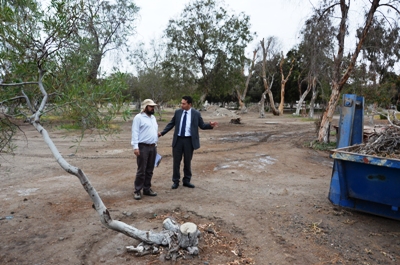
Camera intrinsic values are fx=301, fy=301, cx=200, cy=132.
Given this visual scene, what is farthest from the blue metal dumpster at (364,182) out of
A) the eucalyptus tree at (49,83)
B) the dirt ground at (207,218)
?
the eucalyptus tree at (49,83)

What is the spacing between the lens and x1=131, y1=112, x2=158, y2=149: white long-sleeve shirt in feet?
17.5

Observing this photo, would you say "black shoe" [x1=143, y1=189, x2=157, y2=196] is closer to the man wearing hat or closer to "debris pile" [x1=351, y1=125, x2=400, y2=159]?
the man wearing hat

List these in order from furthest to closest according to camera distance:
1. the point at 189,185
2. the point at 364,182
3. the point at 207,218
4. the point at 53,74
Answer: the point at 189,185
the point at 207,218
the point at 364,182
the point at 53,74

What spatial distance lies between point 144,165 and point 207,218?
5.17ft

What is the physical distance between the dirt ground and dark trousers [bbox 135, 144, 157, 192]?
303 mm

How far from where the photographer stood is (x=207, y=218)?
4641 mm

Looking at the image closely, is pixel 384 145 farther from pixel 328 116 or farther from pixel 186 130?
pixel 328 116

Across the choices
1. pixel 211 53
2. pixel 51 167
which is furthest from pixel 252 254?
pixel 211 53

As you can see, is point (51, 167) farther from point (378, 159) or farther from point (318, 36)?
point (318, 36)

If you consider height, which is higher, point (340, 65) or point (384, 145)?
point (340, 65)

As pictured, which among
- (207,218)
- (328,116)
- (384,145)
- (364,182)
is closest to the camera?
(364,182)

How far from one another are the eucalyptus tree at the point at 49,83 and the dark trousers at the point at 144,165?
1.97m

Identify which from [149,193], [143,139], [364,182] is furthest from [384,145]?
[149,193]

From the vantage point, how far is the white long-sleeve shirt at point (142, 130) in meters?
5.32
